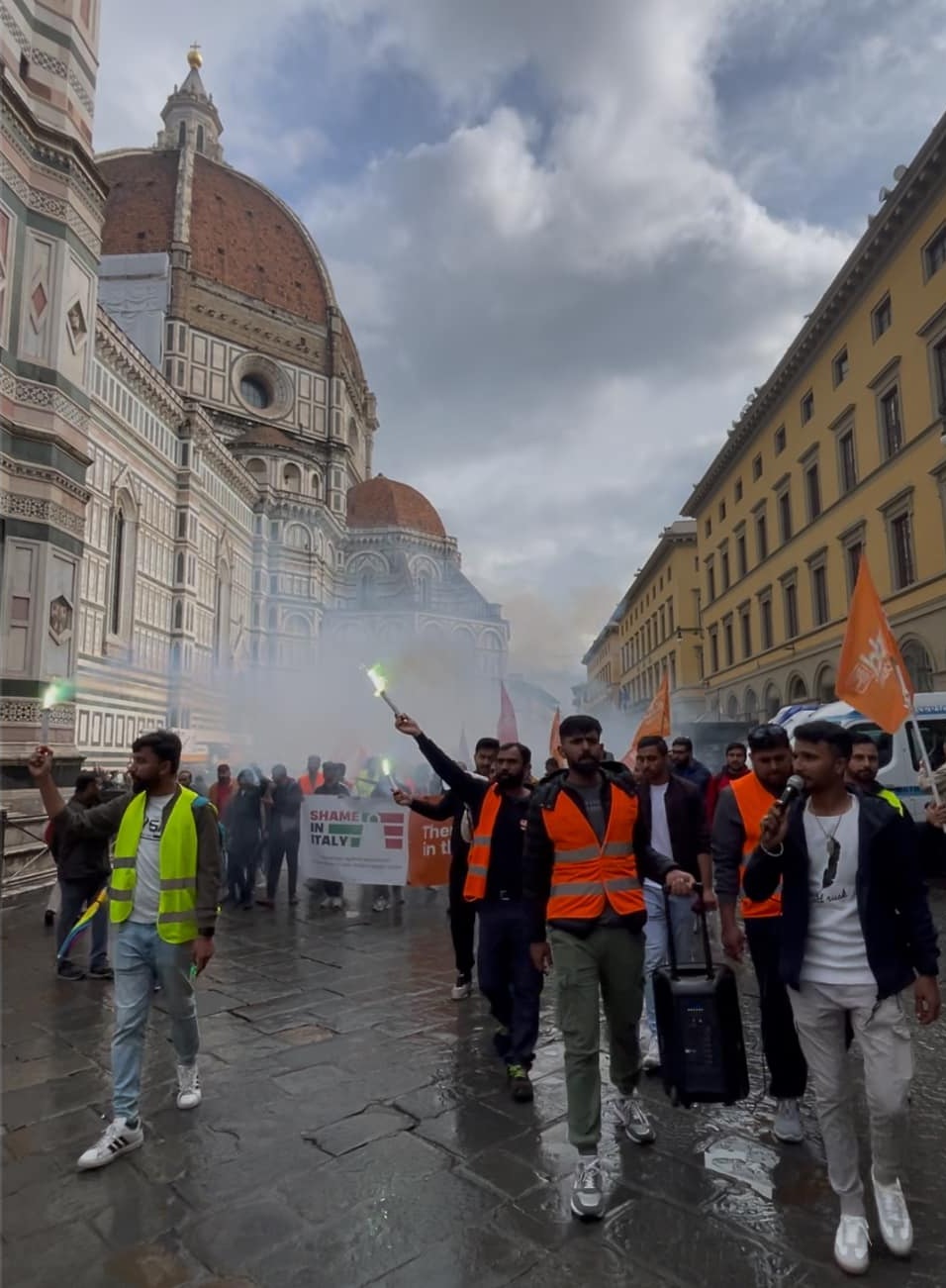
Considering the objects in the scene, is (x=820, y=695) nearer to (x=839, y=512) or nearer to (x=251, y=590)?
(x=839, y=512)

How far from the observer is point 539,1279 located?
2393mm

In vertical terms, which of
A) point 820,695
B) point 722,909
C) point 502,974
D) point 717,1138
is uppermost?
point 820,695

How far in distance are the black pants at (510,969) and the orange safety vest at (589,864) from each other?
97 cm

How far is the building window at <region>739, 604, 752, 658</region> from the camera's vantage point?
1252 inches

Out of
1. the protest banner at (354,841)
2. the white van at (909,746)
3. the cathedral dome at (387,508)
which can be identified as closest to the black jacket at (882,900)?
the protest banner at (354,841)

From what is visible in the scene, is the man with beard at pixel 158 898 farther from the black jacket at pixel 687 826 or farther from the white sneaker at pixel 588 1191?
the black jacket at pixel 687 826

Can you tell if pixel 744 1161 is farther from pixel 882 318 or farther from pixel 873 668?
pixel 882 318

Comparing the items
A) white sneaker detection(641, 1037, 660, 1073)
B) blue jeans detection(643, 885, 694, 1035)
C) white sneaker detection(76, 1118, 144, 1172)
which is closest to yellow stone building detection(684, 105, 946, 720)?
blue jeans detection(643, 885, 694, 1035)

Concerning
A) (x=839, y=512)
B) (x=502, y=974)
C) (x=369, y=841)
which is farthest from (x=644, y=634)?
(x=502, y=974)

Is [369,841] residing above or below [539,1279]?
above

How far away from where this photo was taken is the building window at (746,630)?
104ft

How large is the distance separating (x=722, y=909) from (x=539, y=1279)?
68.2 inches

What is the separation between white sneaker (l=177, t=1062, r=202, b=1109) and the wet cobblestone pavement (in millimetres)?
65

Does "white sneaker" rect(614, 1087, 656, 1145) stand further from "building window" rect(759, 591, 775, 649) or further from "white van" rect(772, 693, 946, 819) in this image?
"building window" rect(759, 591, 775, 649)
